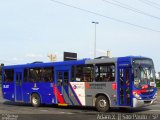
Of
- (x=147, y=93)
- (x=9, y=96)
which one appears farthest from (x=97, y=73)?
(x=9, y=96)

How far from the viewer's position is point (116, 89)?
720 inches

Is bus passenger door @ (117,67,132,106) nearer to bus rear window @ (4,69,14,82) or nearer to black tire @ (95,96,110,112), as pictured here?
black tire @ (95,96,110,112)

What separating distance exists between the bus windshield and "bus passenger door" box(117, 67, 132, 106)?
0.33 metres

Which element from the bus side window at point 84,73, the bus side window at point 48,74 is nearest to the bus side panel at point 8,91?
the bus side window at point 48,74

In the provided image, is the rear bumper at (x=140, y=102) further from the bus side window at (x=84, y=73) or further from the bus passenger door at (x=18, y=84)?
the bus passenger door at (x=18, y=84)

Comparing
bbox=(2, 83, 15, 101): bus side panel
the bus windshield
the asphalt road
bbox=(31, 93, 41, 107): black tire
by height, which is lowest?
the asphalt road

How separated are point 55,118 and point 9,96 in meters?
10.6

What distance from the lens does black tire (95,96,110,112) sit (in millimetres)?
18781

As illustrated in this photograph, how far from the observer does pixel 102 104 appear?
19.0m

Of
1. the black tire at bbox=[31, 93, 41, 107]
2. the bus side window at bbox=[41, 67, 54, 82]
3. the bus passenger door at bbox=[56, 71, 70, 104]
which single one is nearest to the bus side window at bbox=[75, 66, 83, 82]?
the bus passenger door at bbox=[56, 71, 70, 104]

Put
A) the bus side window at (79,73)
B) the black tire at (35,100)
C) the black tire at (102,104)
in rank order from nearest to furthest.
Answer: the black tire at (102,104) → the bus side window at (79,73) → the black tire at (35,100)

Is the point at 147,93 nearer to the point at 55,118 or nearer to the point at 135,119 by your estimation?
the point at 135,119

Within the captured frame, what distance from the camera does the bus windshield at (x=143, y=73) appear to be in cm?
1791

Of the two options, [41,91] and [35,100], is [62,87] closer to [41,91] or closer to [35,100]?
[41,91]
